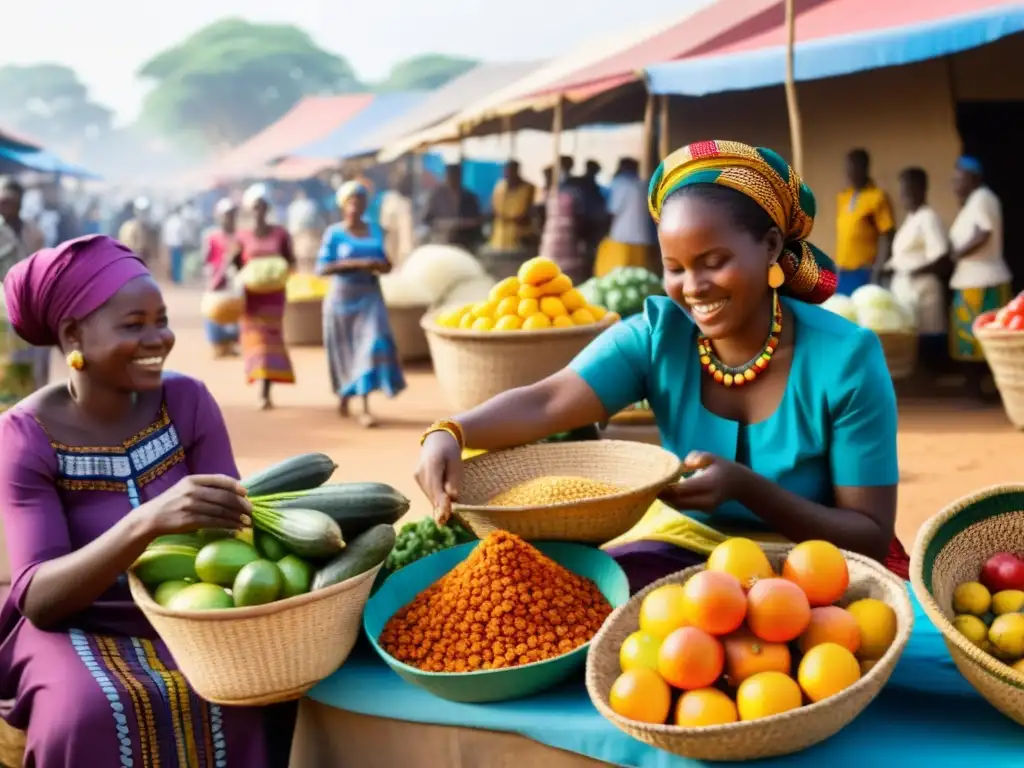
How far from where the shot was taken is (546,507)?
6.89 ft

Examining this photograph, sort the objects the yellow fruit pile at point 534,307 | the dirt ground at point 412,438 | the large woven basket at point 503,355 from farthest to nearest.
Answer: the dirt ground at point 412,438 < the yellow fruit pile at point 534,307 < the large woven basket at point 503,355

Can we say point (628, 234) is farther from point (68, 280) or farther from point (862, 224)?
point (68, 280)

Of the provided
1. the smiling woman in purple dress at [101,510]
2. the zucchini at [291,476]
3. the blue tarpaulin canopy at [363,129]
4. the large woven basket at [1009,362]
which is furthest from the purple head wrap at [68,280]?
the blue tarpaulin canopy at [363,129]

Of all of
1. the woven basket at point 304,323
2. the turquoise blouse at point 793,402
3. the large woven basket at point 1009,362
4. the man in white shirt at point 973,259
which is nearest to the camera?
the turquoise blouse at point 793,402

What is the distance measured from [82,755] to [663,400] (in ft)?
4.49

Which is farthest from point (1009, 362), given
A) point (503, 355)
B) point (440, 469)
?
point (440, 469)

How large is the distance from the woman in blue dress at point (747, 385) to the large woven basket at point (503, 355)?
2.71 m

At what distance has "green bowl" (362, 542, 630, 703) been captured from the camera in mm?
1793

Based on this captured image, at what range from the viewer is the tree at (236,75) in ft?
244

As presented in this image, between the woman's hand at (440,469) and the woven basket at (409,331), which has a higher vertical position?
the woman's hand at (440,469)

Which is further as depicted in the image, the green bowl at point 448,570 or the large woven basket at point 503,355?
the large woven basket at point 503,355

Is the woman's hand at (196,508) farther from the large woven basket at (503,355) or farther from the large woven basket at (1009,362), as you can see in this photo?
the large woven basket at (1009,362)

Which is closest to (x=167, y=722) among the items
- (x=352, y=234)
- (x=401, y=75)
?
(x=352, y=234)

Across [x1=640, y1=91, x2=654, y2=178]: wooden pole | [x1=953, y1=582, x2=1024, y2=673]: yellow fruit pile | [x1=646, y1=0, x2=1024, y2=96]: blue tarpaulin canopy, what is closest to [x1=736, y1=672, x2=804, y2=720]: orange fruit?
[x1=953, y1=582, x2=1024, y2=673]: yellow fruit pile
